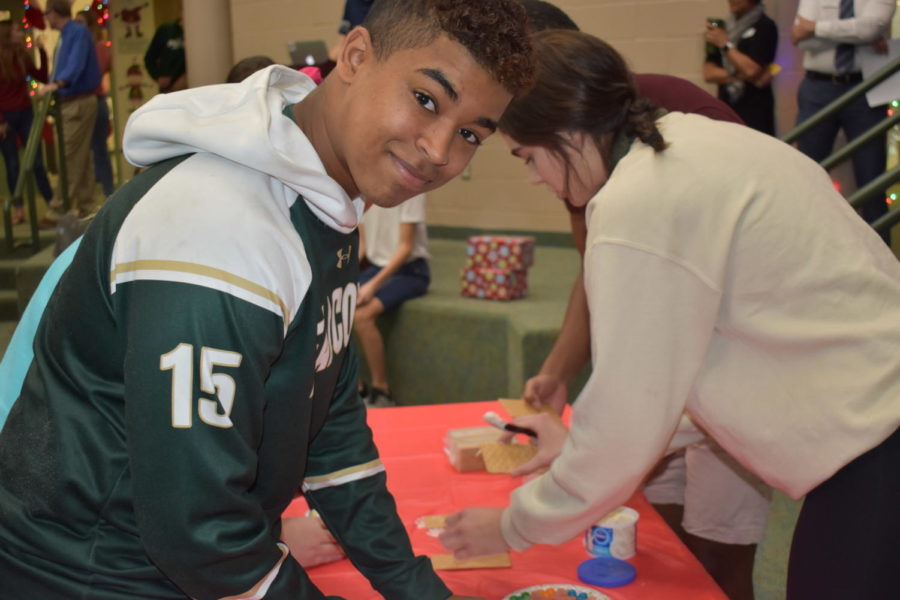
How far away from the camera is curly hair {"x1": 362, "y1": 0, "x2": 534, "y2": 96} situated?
3.21 ft

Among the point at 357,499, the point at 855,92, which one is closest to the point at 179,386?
the point at 357,499

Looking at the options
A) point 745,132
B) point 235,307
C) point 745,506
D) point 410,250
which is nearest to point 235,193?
point 235,307

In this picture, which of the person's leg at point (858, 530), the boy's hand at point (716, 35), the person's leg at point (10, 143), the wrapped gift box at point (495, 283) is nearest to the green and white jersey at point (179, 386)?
the person's leg at point (858, 530)

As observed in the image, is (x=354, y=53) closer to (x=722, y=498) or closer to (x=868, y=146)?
(x=722, y=498)

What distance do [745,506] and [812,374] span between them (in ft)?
2.41

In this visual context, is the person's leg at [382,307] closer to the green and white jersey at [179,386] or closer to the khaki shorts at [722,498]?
the khaki shorts at [722,498]

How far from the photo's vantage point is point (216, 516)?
858mm

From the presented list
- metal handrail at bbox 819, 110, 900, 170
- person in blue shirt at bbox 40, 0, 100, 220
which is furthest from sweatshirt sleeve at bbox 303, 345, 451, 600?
person in blue shirt at bbox 40, 0, 100, 220

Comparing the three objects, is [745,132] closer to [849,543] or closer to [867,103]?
[849,543]

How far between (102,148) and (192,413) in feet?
20.2

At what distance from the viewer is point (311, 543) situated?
1412 mm

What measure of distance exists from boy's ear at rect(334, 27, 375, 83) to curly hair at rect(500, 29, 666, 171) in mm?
379

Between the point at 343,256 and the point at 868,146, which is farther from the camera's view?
the point at 868,146

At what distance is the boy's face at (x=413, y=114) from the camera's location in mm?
978
